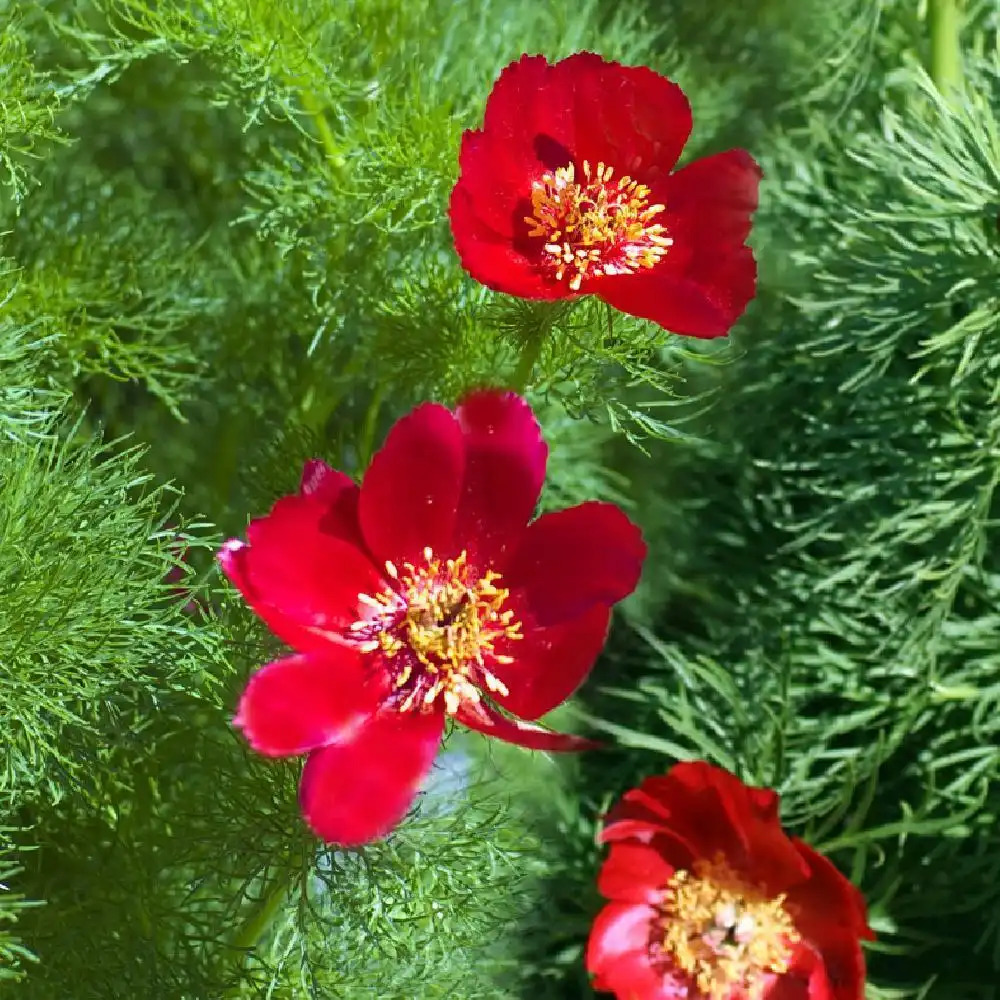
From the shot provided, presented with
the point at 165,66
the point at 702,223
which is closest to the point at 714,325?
the point at 702,223

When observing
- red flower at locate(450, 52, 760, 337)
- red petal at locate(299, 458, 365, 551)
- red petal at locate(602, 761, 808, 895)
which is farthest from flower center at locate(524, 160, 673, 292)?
red petal at locate(602, 761, 808, 895)

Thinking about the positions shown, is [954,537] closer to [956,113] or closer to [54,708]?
[956,113]

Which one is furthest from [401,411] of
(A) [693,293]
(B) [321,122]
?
(A) [693,293]

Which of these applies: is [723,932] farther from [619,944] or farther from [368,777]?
[368,777]

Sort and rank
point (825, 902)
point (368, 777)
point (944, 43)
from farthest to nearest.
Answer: point (944, 43) → point (825, 902) → point (368, 777)

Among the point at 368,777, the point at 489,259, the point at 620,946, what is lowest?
the point at 620,946

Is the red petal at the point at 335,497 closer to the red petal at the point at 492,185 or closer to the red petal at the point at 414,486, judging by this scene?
the red petal at the point at 414,486
